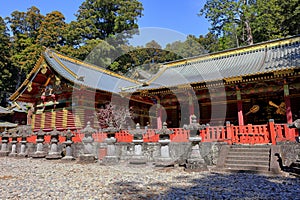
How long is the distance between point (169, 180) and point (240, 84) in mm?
8014

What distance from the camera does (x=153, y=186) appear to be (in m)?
6.30

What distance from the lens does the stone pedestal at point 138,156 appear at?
34.1 ft

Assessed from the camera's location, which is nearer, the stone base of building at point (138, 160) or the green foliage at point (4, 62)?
the stone base of building at point (138, 160)

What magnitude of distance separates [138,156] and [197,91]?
20.5 feet

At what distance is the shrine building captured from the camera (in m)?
12.5

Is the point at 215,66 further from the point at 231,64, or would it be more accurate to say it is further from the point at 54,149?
the point at 54,149

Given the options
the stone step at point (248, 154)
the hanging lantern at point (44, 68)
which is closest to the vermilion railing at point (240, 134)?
the stone step at point (248, 154)

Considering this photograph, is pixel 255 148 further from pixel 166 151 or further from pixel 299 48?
pixel 299 48

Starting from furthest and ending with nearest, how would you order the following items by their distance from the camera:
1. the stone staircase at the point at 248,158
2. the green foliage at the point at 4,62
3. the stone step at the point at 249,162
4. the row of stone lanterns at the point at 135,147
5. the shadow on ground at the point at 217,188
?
the green foliage at the point at 4,62
the row of stone lanterns at the point at 135,147
the stone step at the point at 249,162
the stone staircase at the point at 248,158
the shadow on ground at the point at 217,188

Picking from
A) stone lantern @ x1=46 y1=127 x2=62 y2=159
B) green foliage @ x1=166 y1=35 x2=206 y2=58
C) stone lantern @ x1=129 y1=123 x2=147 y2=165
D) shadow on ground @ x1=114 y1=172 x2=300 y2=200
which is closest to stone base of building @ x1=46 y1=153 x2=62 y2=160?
stone lantern @ x1=46 y1=127 x2=62 y2=159

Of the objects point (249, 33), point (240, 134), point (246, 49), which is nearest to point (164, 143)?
point (240, 134)

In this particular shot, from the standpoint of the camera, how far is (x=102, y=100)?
18094 millimetres

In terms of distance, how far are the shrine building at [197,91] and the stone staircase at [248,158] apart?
333cm

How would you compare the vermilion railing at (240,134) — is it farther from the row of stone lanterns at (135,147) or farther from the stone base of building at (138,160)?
the stone base of building at (138,160)
